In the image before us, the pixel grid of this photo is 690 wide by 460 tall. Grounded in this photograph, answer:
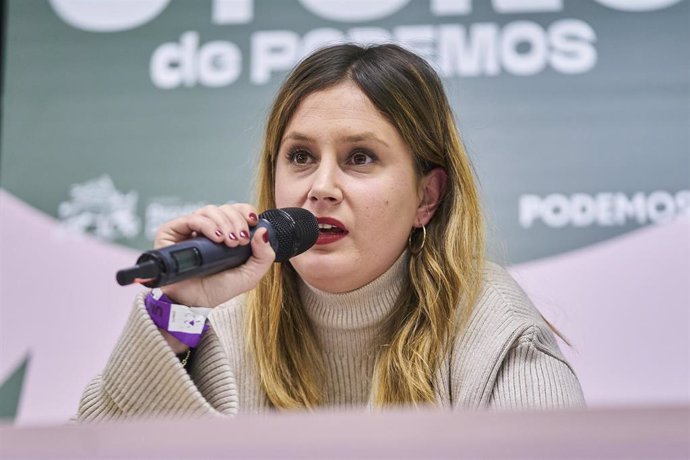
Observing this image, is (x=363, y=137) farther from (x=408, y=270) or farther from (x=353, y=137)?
(x=408, y=270)

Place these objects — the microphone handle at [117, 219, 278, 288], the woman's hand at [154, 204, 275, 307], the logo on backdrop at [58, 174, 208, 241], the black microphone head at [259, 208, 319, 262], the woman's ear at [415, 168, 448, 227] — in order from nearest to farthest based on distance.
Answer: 1. the microphone handle at [117, 219, 278, 288]
2. the woman's hand at [154, 204, 275, 307]
3. the black microphone head at [259, 208, 319, 262]
4. the woman's ear at [415, 168, 448, 227]
5. the logo on backdrop at [58, 174, 208, 241]

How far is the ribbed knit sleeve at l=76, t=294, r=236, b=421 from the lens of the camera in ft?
3.58

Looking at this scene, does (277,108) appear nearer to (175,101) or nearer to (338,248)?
(338,248)

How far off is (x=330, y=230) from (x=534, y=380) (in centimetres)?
36

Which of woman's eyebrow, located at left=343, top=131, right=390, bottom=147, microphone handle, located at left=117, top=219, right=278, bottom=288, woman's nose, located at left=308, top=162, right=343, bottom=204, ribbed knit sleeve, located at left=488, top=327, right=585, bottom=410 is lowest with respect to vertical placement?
ribbed knit sleeve, located at left=488, top=327, right=585, bottom=410

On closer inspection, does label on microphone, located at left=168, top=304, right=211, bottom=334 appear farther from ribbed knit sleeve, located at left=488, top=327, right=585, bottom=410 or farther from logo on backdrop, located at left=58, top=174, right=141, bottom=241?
logo on backdrop, located at left=58, top=174, right=141, bottom=241

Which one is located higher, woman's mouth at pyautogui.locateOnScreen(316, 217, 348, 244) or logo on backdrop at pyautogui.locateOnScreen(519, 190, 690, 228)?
logo on backdrop at pyautogui.locateOnScreen(519, 190, 690, 228)

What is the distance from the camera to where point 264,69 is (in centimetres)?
241

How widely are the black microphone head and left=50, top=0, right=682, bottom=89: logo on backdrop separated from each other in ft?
3.81

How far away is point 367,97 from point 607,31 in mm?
1213

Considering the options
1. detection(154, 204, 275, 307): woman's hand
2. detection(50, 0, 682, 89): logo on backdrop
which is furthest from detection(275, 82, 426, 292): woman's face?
detection(50, 0, 682, 89): logo on backdrop

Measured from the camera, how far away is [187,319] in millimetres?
1128

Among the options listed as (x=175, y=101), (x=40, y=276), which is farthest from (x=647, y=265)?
(x=40, y=276)

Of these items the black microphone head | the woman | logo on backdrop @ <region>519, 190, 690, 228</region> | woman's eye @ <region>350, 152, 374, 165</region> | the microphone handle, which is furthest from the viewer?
logo on backdrop @ <region>519, 190, 690, 228</region>
